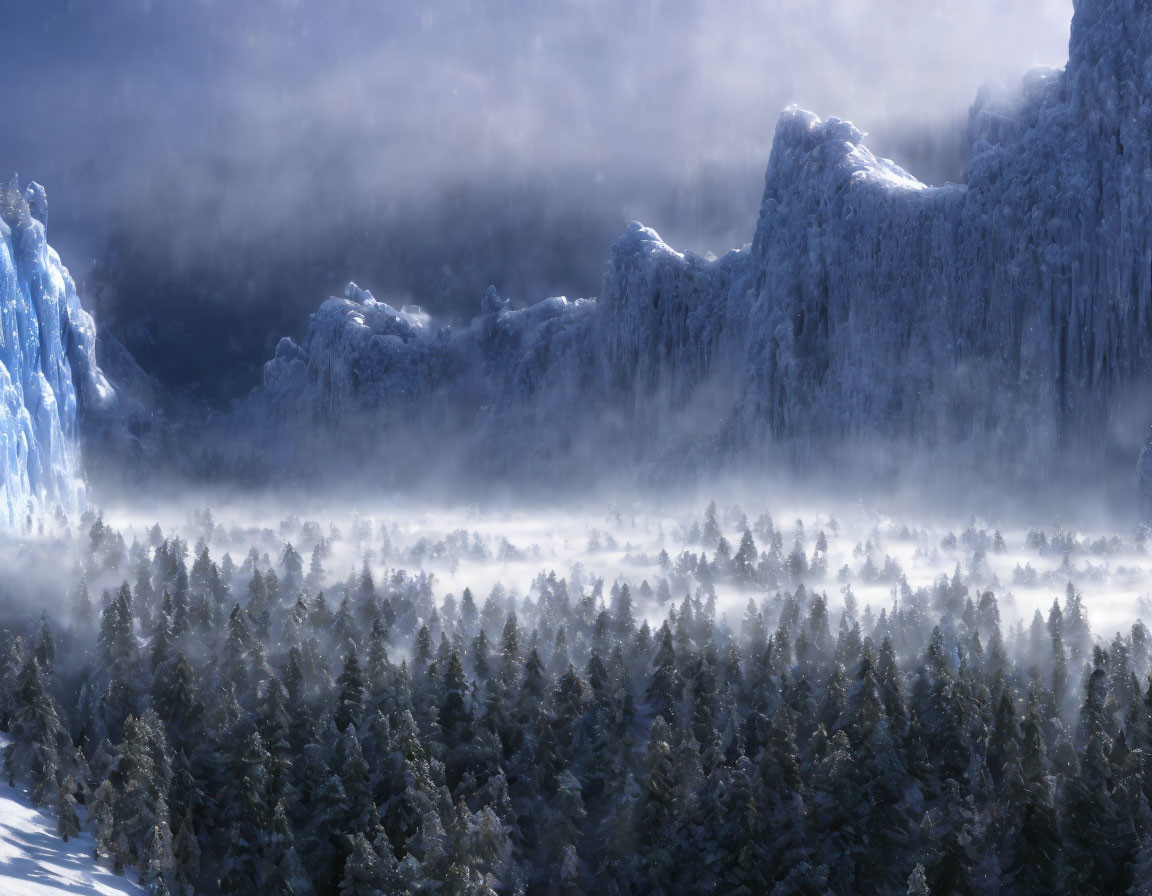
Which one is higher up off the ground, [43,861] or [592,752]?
[592,752]

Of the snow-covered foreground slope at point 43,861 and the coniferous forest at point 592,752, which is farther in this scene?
the coniferous forest at point 592,752

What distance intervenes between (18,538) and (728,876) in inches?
5475

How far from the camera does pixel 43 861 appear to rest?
247ft

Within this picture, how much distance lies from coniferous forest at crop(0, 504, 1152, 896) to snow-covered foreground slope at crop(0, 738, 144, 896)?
5.45 ft

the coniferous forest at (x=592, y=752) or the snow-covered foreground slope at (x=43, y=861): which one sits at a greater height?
the coniferous forest at (x=592, y=752)

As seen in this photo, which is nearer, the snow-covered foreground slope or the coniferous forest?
the snow-covered foreground slope

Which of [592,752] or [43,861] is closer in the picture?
[43,861]

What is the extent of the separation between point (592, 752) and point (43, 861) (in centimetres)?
4771

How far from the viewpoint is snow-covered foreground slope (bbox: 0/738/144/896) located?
232 feet

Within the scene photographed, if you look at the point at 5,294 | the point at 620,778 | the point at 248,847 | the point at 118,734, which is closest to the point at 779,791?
the point at 620,778

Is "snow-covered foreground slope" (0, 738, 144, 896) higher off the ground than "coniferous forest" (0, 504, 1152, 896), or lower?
lower

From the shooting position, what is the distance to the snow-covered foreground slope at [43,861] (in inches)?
2783

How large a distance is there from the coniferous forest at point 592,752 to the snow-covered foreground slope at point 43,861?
1662 millimetres

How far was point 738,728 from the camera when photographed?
98.8 m
